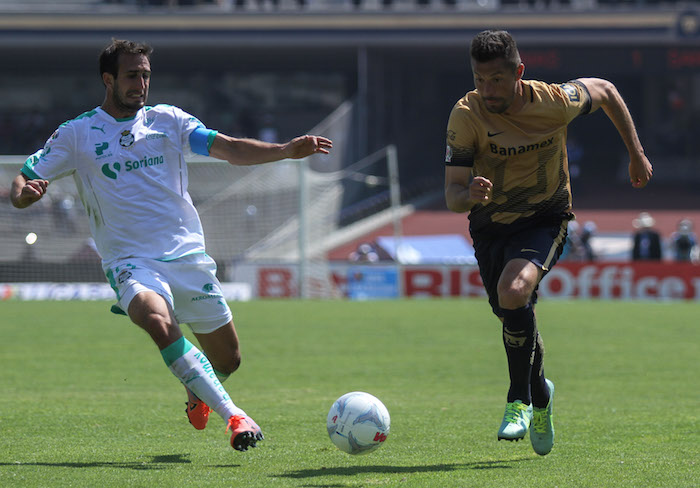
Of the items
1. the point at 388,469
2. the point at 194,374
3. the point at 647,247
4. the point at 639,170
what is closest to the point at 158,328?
the point at 194,374

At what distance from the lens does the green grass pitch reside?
17.9ft

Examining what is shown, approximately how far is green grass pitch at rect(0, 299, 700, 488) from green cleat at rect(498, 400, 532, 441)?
0.17 m

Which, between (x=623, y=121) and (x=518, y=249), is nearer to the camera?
(x=518, y=249)

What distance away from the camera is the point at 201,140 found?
20.4ft

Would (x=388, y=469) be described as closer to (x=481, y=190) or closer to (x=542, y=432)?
(x=542, y=432)

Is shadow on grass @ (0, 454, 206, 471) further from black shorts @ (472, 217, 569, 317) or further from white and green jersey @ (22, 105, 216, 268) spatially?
black shorts @ (472, 217, 569, 317)

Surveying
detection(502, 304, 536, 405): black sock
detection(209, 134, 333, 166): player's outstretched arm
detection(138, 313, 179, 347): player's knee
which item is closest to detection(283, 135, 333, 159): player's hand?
detection(209, 134, 333, 166): player's outstretched arm

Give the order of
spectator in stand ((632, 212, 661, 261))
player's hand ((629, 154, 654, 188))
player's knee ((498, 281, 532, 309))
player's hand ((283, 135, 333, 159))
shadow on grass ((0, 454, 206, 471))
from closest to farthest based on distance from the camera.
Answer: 1. shadow on grass ((0, 454, 206, 471))
2. player's knee ((498, 281, 532, 309))
3. player's hand ((283, 135, 333, 159))
4. player's hand ((629, 154, 654, 188))
5. spectator in stand ((632, 212, 661, 261))

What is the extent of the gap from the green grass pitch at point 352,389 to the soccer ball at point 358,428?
4.5 inches

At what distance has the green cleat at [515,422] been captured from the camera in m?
5.81

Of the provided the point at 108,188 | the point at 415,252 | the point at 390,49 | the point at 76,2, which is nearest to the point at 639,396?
the point at 108,188

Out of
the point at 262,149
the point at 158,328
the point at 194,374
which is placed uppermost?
the point at 262,149

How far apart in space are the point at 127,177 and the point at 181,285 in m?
0.70

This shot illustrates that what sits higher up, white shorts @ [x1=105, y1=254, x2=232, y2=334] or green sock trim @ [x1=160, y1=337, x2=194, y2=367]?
white shorts @ [x1=105, y1=254, x2=232, y2=334]
